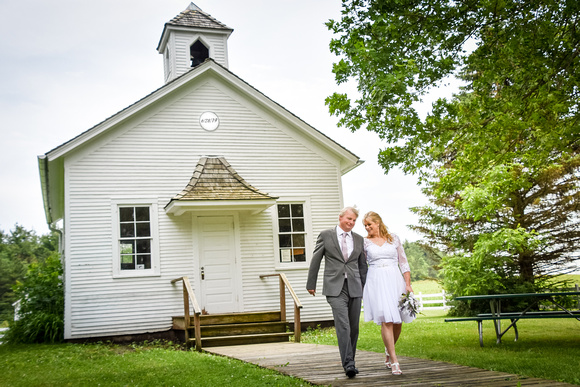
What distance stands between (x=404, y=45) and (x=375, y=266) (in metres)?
3.83

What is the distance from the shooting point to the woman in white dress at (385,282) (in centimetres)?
662

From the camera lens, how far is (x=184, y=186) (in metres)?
14.3

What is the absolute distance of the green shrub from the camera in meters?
13.3

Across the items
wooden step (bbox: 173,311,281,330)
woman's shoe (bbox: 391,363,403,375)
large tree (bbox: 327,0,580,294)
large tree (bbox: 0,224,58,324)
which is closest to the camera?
woman's shoe (bbox: 391,363,403,375)

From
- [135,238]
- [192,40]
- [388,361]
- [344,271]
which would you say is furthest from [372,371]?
[192,40]

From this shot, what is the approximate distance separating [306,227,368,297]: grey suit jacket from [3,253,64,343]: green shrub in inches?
341

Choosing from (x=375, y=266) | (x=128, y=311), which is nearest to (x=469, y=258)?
(x=128, y=311)

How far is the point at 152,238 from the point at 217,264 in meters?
1.72

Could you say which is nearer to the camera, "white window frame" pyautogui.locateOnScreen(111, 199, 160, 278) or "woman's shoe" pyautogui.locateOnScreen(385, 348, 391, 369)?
"woman's shoe" pyautogui.locateOnScreen(385, 348, 391, 369)

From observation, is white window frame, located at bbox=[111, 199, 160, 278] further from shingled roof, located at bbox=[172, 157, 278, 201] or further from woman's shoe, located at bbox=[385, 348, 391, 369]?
woman's shoe, located at bbox=[385, 348, 391, 369]

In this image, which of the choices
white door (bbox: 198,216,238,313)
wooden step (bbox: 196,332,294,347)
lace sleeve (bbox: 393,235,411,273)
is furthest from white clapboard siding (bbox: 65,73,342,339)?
lace sleeve (bbox: 393,235,411,273)

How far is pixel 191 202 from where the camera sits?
12977mm

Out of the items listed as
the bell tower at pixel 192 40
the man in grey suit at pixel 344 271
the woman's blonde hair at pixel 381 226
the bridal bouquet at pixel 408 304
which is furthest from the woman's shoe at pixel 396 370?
→ the bell tower at pixel 192 40

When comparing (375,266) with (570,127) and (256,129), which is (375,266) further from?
(256,129)
